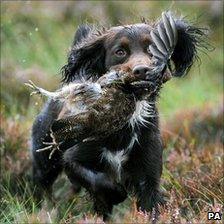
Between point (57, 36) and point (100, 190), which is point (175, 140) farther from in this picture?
point (57, 36)

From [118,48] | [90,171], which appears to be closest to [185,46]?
[118,48]

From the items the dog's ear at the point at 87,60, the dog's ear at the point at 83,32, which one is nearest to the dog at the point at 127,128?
the dog's ear at the point at 87,60

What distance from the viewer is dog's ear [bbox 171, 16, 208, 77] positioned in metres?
7.34

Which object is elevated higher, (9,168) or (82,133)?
(82,133)

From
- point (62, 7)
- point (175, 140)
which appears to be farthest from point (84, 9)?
point (175, 140)

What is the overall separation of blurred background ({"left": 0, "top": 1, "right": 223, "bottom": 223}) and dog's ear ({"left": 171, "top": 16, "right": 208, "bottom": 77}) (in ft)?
0.74

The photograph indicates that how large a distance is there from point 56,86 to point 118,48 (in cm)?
522

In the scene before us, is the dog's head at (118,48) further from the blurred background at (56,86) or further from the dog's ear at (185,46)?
the blurred background at (56,86)

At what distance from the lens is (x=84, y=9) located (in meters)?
17.3

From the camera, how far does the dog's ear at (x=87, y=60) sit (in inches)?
290

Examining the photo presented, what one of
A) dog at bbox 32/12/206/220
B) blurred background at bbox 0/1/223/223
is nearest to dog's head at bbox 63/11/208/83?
dog at bbox 32/12/206/220

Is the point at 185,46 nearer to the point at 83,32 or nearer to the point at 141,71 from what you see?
the point at 83,32

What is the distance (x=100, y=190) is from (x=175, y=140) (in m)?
2.38

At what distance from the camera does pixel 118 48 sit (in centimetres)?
702
